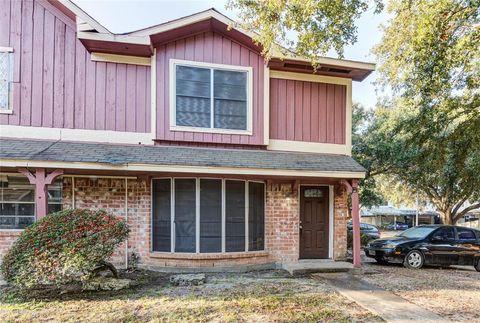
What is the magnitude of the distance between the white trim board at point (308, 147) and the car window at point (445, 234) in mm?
3925

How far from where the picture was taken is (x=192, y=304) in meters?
5.98

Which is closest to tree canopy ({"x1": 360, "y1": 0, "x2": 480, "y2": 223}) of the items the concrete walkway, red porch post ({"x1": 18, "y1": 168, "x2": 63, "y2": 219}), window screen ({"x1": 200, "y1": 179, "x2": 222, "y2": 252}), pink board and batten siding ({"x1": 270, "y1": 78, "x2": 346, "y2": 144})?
pink board and batten siding ({"x1": 270, "y1": 78, "x2": 346, "y2": 144})

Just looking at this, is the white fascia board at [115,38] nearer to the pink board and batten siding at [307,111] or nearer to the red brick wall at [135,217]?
the red brick wall at [135,217]

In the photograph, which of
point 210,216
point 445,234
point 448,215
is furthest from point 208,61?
point 448,215

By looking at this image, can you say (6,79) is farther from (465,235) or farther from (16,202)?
(465,235)

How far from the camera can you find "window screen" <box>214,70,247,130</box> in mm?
9289

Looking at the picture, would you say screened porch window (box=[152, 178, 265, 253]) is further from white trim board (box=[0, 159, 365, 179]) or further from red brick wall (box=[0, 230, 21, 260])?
red brick wall (box=[0, 230, 21, 260])

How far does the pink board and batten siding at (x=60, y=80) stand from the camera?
838 cm

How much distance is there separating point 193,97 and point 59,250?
15.8 ft

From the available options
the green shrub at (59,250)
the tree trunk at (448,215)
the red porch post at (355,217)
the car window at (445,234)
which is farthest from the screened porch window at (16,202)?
the tree trunk at (448,215)

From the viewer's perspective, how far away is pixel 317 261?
9.65 m

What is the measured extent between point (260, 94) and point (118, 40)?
382 centimetres

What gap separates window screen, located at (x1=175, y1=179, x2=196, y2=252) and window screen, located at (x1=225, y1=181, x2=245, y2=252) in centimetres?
86

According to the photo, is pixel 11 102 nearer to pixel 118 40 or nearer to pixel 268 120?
pixel 118 40
